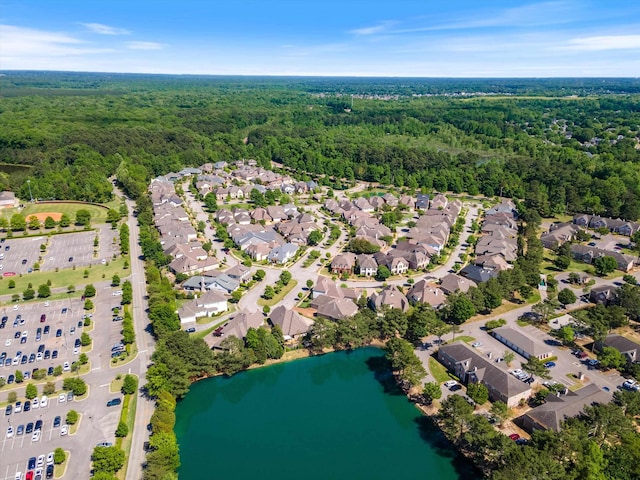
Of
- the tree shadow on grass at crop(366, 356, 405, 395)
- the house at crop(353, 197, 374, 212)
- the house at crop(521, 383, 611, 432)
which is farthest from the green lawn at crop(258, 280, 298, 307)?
the house at crop(353, 197, 374, 212)

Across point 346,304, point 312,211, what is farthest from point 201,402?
point 312,211

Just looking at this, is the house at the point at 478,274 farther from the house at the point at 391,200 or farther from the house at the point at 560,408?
the house at the point at 391,200

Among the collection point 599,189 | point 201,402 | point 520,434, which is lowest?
point 201,402

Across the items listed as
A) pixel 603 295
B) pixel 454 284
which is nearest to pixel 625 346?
pixel 603 295

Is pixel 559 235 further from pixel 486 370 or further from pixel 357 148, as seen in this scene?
pixel 357 148

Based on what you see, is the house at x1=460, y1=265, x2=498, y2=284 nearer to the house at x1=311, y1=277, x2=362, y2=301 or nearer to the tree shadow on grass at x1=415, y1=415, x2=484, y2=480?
the house at x1=311, y1=277, x2=362, y2=301

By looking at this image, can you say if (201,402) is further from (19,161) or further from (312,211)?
(19,161)
